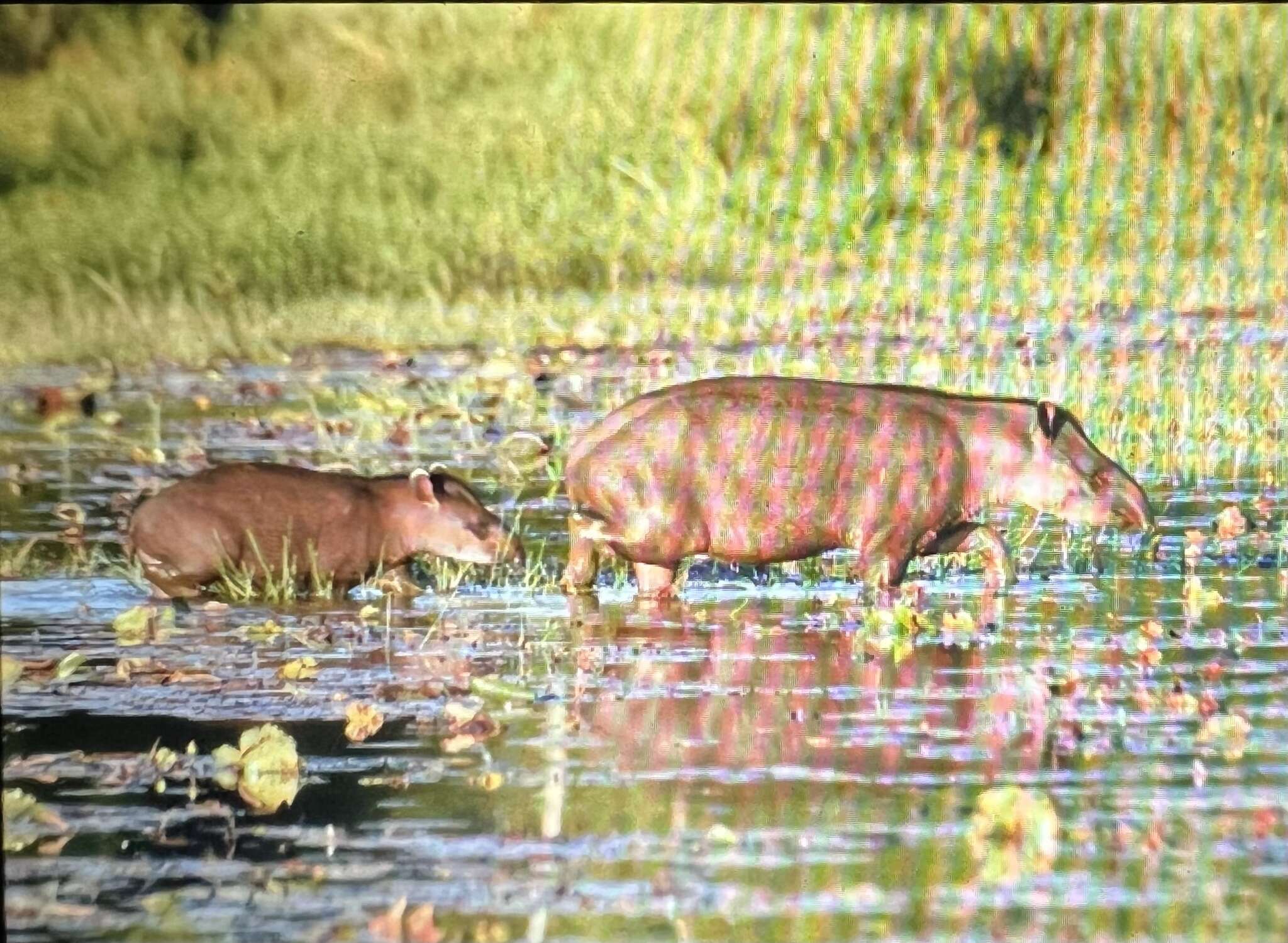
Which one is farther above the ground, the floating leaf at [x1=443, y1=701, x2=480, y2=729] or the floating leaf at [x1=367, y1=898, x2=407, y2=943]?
the floating leaf at [x1=443, y1=701, x2=480, y2=729]

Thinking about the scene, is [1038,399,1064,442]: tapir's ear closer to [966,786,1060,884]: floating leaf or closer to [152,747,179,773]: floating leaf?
[966,786,1060,884]: floating leaf

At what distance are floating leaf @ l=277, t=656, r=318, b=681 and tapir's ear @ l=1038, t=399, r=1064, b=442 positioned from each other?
2.55 metres

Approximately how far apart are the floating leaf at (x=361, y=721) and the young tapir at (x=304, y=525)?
1.67 metres

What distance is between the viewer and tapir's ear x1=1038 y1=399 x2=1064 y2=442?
786cm

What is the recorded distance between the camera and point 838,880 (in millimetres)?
4582

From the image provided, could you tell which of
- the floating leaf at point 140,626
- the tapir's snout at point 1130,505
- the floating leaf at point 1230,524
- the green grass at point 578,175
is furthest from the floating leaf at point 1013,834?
the green grass at point 578,175

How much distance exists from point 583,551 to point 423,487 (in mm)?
667

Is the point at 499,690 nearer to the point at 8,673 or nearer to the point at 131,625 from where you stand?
the point at 8,673

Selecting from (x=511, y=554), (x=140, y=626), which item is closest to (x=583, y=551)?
(x=511, y=554)

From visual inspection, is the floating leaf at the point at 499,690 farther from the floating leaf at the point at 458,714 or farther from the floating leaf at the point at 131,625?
the floating leaf at the point at 131,625

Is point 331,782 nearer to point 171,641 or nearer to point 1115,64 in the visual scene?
point 171,641

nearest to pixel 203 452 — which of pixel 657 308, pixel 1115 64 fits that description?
pixel 657 308

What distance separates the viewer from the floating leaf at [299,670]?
629cm

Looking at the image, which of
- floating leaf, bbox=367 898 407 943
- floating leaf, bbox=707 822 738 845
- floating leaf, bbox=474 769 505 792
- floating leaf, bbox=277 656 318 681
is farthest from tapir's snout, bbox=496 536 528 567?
floating leaf, bbox=367 898 407 943
